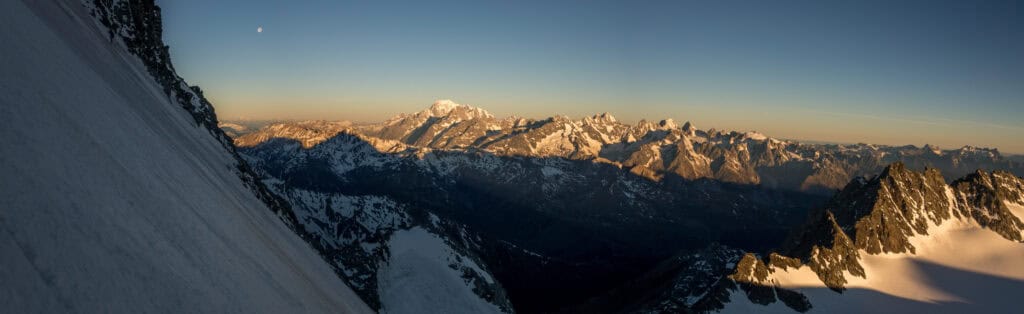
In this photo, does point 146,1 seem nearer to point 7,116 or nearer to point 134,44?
point 134,44

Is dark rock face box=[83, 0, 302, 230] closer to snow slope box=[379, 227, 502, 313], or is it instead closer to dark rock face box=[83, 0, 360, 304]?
dark rock face box=[83, 0, 360, 304]

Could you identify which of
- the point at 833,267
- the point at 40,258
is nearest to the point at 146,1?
the point at 40,258

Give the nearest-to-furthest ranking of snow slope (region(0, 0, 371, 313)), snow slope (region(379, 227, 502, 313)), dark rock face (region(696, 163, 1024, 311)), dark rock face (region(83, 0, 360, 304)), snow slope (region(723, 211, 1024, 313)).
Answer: snow slope (region(0, 0, 371, 313)) < dark rock face (region(83, 0, 360, 304)) < snow slope (region(723, 211, 1024, 313)) < snow slope (region(379, 227, 502, 313)) < dark rock face (region(696, 163, 1024, 311))

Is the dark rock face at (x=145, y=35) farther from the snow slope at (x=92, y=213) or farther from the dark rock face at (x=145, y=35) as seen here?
the snow slope at (x=92, y=213)

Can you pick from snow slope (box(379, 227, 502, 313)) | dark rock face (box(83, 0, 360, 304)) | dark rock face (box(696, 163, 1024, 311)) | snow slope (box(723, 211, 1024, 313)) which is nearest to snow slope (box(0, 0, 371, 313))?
dark rock face (box(83, 0, 360, 304))

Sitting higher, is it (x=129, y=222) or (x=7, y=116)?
(x=7, y=116)

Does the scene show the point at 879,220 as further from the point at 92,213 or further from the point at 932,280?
the point at 92,213

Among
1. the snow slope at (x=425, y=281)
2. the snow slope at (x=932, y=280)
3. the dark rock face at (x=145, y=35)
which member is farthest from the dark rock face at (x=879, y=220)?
the dark rock face at (x=145, y=35)
